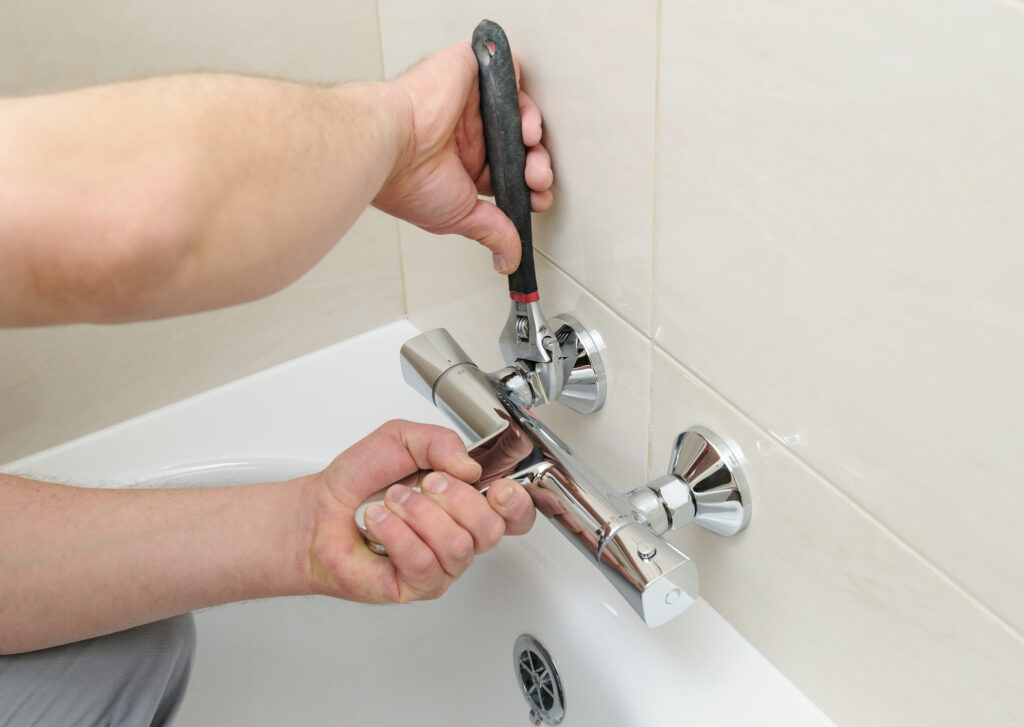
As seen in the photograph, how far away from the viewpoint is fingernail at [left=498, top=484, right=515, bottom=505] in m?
0.55

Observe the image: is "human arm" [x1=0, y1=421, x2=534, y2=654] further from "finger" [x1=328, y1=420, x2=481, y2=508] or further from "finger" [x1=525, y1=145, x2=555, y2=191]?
"finger" [x1=525, y1=145, x2=555, y2=191]

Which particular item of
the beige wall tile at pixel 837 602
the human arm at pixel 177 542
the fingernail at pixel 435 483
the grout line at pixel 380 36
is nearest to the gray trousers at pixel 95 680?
the human arm at pixel 177 542

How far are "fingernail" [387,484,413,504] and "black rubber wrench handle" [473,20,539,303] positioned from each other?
179 mm

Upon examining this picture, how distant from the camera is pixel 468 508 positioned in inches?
21.4

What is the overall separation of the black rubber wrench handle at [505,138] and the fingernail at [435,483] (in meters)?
0.16

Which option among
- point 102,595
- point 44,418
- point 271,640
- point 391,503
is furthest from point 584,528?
point 44,418

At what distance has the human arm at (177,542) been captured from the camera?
61 centimetres

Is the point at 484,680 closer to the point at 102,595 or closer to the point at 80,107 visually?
the point at 102,595

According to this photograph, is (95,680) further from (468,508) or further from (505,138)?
(505,138)

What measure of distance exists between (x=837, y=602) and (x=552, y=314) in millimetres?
297

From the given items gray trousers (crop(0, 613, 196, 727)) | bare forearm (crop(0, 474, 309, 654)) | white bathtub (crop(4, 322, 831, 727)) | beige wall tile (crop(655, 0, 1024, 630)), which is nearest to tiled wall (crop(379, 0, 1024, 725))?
beige wall tile (crop(655, 0, 1024, 630))

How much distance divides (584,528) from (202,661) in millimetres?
480

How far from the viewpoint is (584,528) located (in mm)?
561

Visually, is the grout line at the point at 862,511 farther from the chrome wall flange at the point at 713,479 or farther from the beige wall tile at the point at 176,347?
the beige wall tile at the point at 176,347
